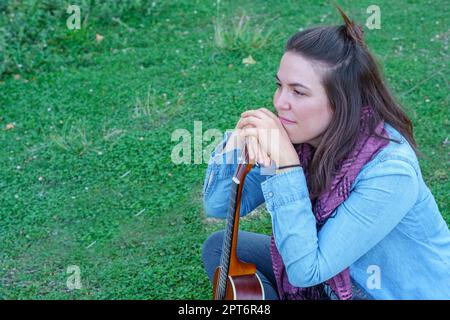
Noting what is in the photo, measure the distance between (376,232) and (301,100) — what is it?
1.59 ft

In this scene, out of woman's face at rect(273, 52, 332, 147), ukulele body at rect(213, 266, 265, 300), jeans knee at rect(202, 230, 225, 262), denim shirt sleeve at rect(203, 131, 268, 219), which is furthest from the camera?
jeans knee at rect(202, 230, 225, 262)

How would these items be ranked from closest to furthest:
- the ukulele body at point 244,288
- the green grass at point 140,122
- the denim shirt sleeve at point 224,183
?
1. the ukulele body at point 244,288
2. the denim shirt sleeve at point 224,183
3. the green grass at point 140,122

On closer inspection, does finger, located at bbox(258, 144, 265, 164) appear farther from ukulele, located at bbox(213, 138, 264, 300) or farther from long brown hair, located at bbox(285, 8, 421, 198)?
long brown hair, located at bbox(285, 8, 421, 198)

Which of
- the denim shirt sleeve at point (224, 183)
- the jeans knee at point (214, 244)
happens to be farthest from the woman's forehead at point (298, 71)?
the jeans knee at point (214, 244)

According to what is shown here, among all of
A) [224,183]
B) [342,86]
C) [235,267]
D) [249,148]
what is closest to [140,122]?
[224,183]

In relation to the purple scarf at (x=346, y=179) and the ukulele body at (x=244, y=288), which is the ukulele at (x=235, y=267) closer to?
the ukulele body at (x=244, y=288)

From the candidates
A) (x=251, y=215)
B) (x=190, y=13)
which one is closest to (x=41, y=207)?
(x=251, y=215)

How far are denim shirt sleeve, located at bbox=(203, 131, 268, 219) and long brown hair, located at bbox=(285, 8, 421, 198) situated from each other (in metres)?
0.40

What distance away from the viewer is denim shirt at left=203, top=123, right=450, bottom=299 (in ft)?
7.11

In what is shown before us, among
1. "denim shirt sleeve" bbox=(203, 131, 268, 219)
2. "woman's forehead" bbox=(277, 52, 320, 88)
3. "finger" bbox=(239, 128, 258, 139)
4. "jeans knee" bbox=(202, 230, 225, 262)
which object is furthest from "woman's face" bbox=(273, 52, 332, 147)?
"jeans knee" bbox=(202, 230, 225, 262)

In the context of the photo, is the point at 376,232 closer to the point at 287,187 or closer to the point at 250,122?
the point at 287,187

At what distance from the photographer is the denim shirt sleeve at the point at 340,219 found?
85.1 inches

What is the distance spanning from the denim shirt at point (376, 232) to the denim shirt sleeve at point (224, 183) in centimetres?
38
